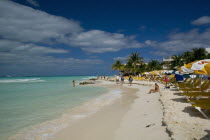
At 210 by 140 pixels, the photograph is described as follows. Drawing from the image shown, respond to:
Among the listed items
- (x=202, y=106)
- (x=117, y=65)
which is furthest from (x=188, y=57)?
(x=202, y=106)

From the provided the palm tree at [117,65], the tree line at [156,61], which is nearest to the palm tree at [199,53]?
the tree line at [156,61]

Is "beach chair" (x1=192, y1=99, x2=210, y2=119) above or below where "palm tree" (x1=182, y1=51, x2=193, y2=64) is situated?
below

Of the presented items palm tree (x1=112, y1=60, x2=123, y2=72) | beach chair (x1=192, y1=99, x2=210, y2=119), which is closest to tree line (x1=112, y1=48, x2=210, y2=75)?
palm tree (x1=112, y1=60, x2=123, y2=72)

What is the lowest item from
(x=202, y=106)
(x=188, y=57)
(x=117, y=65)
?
(x=202, y=106)

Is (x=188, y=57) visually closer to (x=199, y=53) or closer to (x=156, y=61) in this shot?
(x=199, y=53)

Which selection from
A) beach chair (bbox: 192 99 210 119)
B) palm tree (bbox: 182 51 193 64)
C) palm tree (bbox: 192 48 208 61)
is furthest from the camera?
palm tree (bbox: 182 51 193 64)

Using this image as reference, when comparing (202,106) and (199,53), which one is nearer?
(202,106)

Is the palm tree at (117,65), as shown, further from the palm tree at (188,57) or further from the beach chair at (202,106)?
the beach chair at (202,106)

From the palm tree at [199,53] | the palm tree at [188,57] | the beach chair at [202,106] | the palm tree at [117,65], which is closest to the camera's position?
the beach chair at [202,106]

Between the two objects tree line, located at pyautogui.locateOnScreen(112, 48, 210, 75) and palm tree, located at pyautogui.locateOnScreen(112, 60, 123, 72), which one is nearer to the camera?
tree line, located at pyautogui.locateOnScreen(112, 48, 210, 75)

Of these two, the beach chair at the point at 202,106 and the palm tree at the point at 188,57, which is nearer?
the beach chair at the point at 202,106

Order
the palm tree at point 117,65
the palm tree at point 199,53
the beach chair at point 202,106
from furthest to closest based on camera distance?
the palm tree at point 117,65
the palm tree at point 199,53
the beach chair at point 202,106

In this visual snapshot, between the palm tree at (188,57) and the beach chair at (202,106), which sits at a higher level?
the palm tree at (188,57)

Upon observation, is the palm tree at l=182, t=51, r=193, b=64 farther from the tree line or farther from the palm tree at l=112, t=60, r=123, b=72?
the palm tree at l=112, t=60, r=123, b=72
